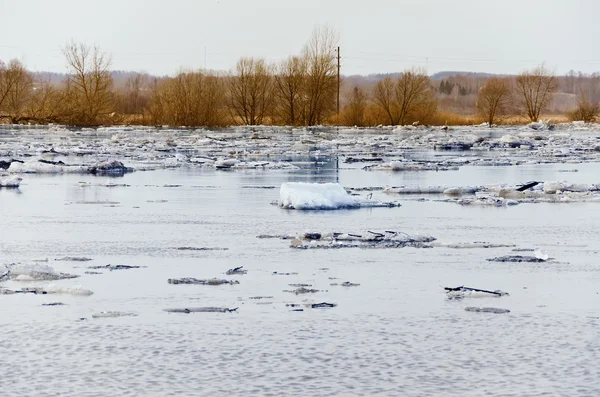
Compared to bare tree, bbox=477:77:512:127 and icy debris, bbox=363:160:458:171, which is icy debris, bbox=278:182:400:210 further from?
bare tree, bbox=477:77:512:127

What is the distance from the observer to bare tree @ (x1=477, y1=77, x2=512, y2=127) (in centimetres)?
7531

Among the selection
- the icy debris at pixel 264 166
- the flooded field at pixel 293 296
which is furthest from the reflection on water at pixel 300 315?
the icy debris at pixel 264 166

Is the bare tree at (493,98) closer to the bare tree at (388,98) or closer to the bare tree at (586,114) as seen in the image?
the bare tree at (586,114)

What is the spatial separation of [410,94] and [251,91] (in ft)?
35.8

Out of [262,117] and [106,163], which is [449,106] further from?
[106,163]

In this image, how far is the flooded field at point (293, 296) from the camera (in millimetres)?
5672

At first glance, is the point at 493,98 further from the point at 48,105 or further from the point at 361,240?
the point at 361,240

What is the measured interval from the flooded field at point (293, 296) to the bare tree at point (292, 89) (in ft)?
164

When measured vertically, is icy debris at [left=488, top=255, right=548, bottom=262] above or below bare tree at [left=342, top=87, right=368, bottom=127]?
below

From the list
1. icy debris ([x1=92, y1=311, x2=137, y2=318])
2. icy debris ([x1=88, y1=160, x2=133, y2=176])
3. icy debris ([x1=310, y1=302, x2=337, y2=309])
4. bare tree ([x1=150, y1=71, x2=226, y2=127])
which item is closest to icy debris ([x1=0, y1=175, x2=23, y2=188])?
icy debris ([x1=88, y1=160, x2=133, y2=176])

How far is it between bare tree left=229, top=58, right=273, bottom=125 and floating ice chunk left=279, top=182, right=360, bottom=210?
53.0m

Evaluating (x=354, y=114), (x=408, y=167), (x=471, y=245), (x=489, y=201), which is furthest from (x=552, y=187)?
(x=354, y=114)

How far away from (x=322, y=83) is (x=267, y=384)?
201ft

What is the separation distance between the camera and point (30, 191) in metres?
16.9
